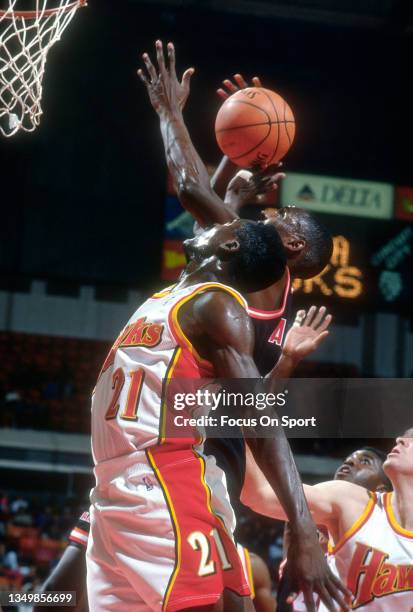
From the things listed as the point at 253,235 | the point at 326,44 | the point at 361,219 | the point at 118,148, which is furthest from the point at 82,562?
the point at 326,44

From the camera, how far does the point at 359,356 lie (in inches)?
536

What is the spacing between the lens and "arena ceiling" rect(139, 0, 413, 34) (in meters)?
12.5

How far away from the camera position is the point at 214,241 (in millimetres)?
2740

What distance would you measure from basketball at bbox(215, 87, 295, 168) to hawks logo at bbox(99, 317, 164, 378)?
4.83 ft

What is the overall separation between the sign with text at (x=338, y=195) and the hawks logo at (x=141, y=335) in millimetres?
7810

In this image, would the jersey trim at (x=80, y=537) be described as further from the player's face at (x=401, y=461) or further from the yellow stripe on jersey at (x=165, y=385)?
the yellow stripe on jersey at (x=165, y=385)

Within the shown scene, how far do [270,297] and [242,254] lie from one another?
0.88 m

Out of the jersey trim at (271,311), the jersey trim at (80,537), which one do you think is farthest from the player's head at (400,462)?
the jersey trim at (80,537)

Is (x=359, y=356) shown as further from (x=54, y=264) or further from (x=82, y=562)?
(x=82, y=562)

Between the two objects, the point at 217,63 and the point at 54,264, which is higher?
the point at 217,63

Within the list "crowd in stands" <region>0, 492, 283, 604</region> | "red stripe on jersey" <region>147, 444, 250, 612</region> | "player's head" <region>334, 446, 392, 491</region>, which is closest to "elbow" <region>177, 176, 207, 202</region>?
"red stripe on jersey" <region>147, 444, 250, 612</region>

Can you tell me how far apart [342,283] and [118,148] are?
11.3ft

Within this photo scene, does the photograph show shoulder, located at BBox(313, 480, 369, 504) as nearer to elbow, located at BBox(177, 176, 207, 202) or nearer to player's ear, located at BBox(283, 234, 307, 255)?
player's ear, located at BBox(283, 234, 307, 255)

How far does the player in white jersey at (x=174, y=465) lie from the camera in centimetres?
239
